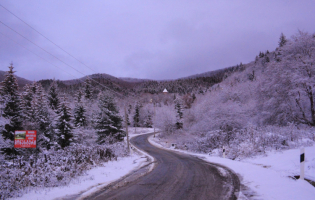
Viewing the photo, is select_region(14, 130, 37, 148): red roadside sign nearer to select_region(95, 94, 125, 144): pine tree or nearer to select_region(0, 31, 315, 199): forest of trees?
select_region(0, 31, 315, 199): forest of trees

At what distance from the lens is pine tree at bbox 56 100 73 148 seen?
942 inches

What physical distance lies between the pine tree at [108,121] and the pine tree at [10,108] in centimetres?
1104

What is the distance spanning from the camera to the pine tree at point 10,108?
62.7ft

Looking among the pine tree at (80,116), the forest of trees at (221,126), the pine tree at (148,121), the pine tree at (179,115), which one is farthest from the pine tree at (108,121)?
the pine tree at (148,121)

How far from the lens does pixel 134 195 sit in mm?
5926

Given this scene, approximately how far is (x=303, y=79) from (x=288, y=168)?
13261 mm

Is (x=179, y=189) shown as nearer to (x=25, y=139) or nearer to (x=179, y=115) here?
(x=25, y=139)

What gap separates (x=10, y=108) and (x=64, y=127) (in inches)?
233

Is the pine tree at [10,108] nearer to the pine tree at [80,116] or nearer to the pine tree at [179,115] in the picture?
the pine tree at [80,116]

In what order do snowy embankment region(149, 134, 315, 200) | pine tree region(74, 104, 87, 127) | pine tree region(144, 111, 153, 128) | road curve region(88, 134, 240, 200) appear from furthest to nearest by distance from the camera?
pine tree region(144, 111, 153, 128) → pine tree region(74, 104, 87, 127) → road curve region(88, 134, 240, 200) → snowy embankment region(149, 134, 315, 200)

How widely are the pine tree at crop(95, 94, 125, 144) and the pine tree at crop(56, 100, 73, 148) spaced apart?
6.00 meters

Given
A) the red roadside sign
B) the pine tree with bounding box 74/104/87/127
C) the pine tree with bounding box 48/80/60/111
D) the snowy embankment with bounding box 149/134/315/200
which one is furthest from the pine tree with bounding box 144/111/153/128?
the snowy embankment with bounding box 149/134/315/200

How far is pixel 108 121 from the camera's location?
1197 inches

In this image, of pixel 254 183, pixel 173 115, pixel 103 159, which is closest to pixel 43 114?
pixel 103 159
